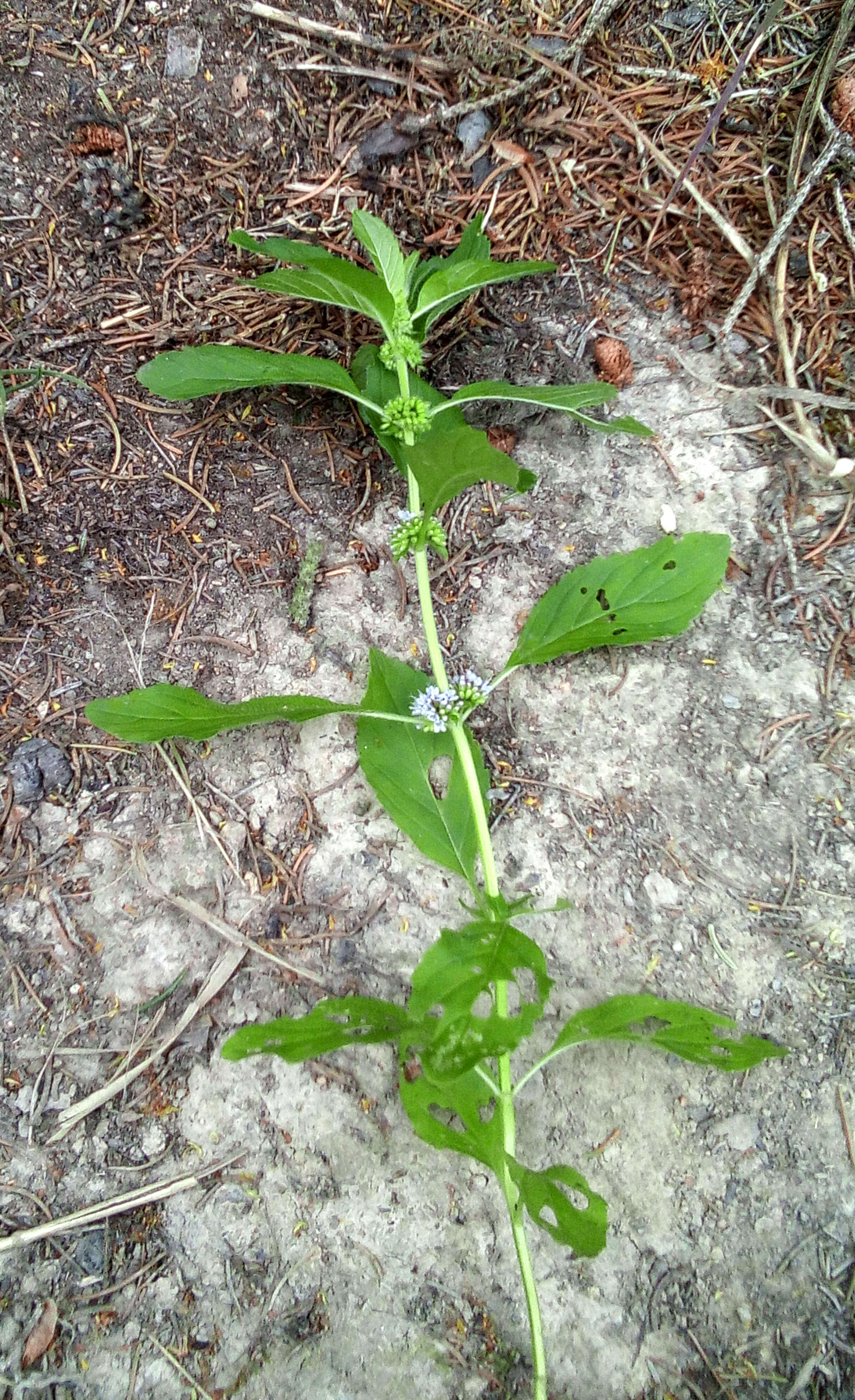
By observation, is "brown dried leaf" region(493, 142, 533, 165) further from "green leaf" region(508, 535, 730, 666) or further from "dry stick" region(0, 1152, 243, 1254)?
"dry stick" region(0, 1152, 243, 1254)

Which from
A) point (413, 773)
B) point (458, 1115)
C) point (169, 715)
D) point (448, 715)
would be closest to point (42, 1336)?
point (458, 1115)

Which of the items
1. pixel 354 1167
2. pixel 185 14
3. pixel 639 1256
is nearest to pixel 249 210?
pixel 185 14

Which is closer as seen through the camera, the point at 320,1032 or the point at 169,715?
the point at 320,1032

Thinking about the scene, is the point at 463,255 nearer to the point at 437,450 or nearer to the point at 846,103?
the point at 437,450

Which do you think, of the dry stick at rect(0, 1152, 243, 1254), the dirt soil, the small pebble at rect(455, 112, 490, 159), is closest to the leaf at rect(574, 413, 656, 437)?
the dirt soil

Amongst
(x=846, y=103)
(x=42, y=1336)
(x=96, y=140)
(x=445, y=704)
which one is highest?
(x=846, y=103)

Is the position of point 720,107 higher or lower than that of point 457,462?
higher

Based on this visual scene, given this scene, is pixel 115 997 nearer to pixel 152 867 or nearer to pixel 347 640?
pixel 152 867
